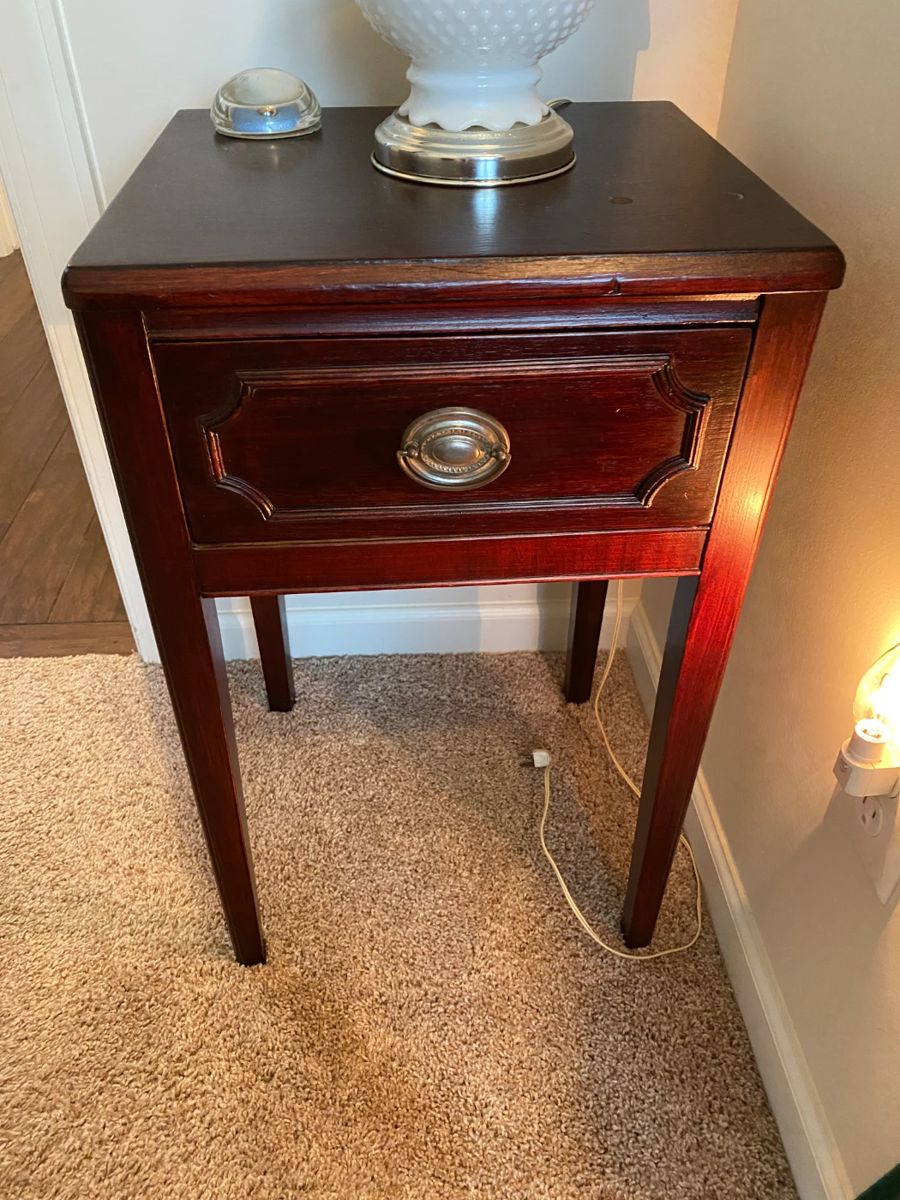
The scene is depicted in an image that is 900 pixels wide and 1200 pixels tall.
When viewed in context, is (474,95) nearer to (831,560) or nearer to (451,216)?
(451,216)

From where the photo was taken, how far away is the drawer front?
23.3 inches

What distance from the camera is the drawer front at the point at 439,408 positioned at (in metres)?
0.59

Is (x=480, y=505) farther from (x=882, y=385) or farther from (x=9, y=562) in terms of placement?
(x=9, y=562)

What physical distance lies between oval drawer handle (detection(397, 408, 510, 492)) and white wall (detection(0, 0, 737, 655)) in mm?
561

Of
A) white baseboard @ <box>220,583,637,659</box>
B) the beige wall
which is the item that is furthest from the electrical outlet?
white baseboard @ <box>220,583,637,659</box>

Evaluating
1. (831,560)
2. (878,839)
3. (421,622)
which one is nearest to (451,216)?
(831,560)

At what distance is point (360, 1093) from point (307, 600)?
67 cm

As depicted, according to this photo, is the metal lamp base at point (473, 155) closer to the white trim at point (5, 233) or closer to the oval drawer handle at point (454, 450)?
the oval drawer handle at point (454, 450)

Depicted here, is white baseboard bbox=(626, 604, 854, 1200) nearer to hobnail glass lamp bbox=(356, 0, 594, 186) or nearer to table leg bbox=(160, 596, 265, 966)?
table leg bbox=(160, 596, 265, 966)

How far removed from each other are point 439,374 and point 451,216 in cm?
13

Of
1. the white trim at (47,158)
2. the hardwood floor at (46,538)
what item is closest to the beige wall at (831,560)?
the white trim at (47,158)

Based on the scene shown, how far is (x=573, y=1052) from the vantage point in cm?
93

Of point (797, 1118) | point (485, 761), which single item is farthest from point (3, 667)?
point (797, 1118)

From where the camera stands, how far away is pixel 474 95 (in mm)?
703
